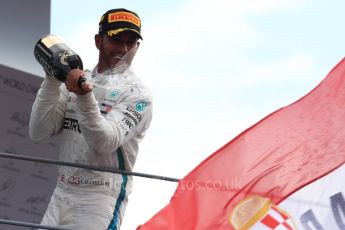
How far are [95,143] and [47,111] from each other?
293 mm

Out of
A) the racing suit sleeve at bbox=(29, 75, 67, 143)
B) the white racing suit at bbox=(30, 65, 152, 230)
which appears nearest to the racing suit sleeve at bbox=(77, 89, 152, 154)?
the white racing suit at bbox=(30, 65, 152, 230)

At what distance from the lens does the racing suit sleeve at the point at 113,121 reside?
500 centimetres

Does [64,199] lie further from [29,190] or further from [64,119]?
[29,190]

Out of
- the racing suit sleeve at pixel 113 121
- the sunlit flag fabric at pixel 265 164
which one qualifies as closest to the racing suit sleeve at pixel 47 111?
the racing suit sleeve at pixel 113 121

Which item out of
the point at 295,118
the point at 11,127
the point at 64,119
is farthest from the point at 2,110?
the point at 295,118

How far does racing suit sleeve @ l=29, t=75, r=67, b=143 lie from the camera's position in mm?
5191

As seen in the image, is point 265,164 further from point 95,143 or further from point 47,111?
point 47,111

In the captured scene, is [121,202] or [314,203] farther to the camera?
[121,202]

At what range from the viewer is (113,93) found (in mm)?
5320

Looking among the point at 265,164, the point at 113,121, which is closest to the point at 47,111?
the point at 113,121

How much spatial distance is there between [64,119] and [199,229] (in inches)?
30.1

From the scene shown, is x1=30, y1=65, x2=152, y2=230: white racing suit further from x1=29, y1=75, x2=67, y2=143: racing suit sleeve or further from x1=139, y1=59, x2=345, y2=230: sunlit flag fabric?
x1=139, y1=59, x2=345, y2=230: sunlit flag fabric

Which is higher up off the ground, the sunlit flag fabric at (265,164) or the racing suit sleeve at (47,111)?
the racing suit sleeve at (47,111)

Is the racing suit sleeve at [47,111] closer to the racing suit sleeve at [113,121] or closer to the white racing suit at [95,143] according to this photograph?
the white racing suit at [95,143]
